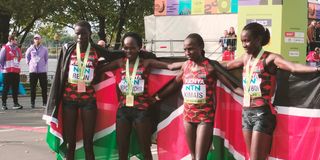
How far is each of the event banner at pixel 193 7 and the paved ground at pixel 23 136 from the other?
36.5ft

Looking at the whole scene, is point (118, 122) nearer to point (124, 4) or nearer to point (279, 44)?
point (279, 44)

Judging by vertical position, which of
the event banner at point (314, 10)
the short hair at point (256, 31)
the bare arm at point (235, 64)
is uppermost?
the event banner at point (314, 10)

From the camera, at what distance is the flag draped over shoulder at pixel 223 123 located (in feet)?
18.7

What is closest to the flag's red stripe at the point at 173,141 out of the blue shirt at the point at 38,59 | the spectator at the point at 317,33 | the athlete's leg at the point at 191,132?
the athlete's leg at the point at 191,132

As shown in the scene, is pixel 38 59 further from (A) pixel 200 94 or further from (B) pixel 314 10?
(B) pixel 314 10

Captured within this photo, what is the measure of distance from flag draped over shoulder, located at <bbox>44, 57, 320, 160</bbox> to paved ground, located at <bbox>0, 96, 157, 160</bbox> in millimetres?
1382

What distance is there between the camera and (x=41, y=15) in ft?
110

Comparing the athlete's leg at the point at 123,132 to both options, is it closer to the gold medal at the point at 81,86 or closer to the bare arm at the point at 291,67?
the gold medal at the point at 81,86

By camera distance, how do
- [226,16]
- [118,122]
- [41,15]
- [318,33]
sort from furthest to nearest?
[41,15] < [226,16] < [318,33] < [118,122]

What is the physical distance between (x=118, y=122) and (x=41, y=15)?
92.5ft

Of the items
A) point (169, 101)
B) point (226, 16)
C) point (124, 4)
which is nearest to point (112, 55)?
point (169, 101)

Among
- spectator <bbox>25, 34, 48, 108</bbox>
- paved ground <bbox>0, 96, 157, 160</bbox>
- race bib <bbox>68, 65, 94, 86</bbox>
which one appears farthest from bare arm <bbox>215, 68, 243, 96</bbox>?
spectator <bbox>25, 34, 48, 108</bbox>

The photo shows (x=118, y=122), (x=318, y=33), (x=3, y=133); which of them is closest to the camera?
(x=118, y=122)

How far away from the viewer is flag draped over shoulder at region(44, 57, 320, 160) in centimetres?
571
